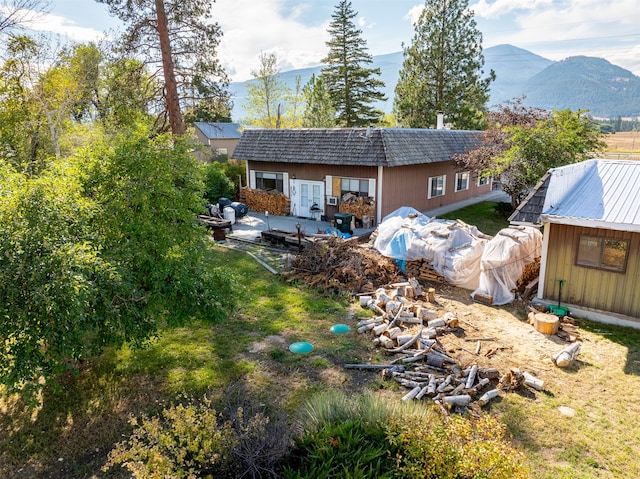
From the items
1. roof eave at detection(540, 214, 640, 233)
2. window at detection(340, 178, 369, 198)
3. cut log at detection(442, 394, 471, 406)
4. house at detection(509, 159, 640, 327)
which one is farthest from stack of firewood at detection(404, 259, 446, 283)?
window at detection(340, 178, 369, 198)

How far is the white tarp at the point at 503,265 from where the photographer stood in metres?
10.0

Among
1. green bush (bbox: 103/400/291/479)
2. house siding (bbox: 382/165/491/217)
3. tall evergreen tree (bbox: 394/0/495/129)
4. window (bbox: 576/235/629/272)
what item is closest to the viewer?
green bush (bbox: 103/400/291/479)

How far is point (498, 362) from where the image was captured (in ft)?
23.5

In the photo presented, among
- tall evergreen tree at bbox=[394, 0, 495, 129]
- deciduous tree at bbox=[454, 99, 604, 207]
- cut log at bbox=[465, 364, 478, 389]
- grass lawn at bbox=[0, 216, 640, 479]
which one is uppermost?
tall evergreen tree at bbox=[394, 0, 495, 129]

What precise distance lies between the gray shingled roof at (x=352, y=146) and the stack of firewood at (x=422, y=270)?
18.0 feet

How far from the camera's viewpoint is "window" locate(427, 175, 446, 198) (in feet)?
65.6

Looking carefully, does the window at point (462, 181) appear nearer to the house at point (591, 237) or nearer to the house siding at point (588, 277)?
the house at point (591, 237)

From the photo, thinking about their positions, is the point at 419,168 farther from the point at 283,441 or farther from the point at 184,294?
the point at 283,441

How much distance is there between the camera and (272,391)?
639 centimetres

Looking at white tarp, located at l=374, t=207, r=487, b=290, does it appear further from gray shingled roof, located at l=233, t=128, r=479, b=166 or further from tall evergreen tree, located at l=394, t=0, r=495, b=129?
tall evergreen tree, located at l=394, t=0, r=495, b=129

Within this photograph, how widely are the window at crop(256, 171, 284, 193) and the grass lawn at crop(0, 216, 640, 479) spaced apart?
1154 cm

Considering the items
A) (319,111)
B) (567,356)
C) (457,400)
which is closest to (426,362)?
(457,400)

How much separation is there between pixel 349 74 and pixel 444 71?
8323mm

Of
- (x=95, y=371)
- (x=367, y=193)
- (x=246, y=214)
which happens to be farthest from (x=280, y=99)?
(x=95, y=371)
